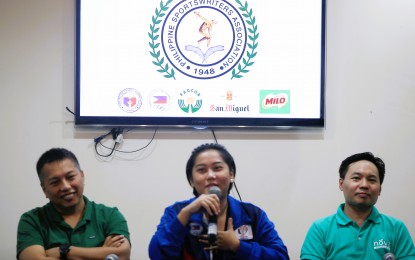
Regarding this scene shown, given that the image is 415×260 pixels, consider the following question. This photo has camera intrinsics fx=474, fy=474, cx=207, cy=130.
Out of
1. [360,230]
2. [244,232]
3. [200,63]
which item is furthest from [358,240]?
[200,63]

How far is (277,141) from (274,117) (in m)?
0.19

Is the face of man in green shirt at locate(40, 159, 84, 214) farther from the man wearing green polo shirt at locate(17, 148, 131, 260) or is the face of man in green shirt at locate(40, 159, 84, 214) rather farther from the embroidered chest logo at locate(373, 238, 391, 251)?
the embroidered chest logo at locate(373, 238, 391, 251)

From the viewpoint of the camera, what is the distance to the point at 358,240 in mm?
2395

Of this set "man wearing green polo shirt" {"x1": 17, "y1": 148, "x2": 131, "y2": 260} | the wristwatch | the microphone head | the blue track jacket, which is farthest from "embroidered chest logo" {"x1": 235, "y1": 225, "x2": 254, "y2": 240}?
the wristwatch

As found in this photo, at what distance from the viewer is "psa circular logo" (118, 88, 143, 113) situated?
10.6 ft

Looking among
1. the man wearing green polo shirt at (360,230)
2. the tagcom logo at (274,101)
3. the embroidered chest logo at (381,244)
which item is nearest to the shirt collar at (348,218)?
the man wearing green polo shirt at (360,230)

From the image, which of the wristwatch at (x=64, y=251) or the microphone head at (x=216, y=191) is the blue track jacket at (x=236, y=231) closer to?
the microphone head at (x=216, y=191)

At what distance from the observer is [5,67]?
3.29m

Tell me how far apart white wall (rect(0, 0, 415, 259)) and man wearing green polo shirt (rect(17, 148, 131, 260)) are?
0.92 metres

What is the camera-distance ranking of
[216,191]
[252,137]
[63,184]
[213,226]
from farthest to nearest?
[252,137]
[63,184]
[216,191]
[213,226]

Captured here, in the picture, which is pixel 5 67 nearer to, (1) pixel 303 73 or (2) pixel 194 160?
(2) pixel 194 160

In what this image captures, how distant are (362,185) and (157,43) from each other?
1665 mm

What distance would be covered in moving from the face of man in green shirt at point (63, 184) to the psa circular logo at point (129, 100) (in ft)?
3.09

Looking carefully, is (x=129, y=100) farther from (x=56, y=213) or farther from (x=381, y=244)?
(x=381, y=244)
